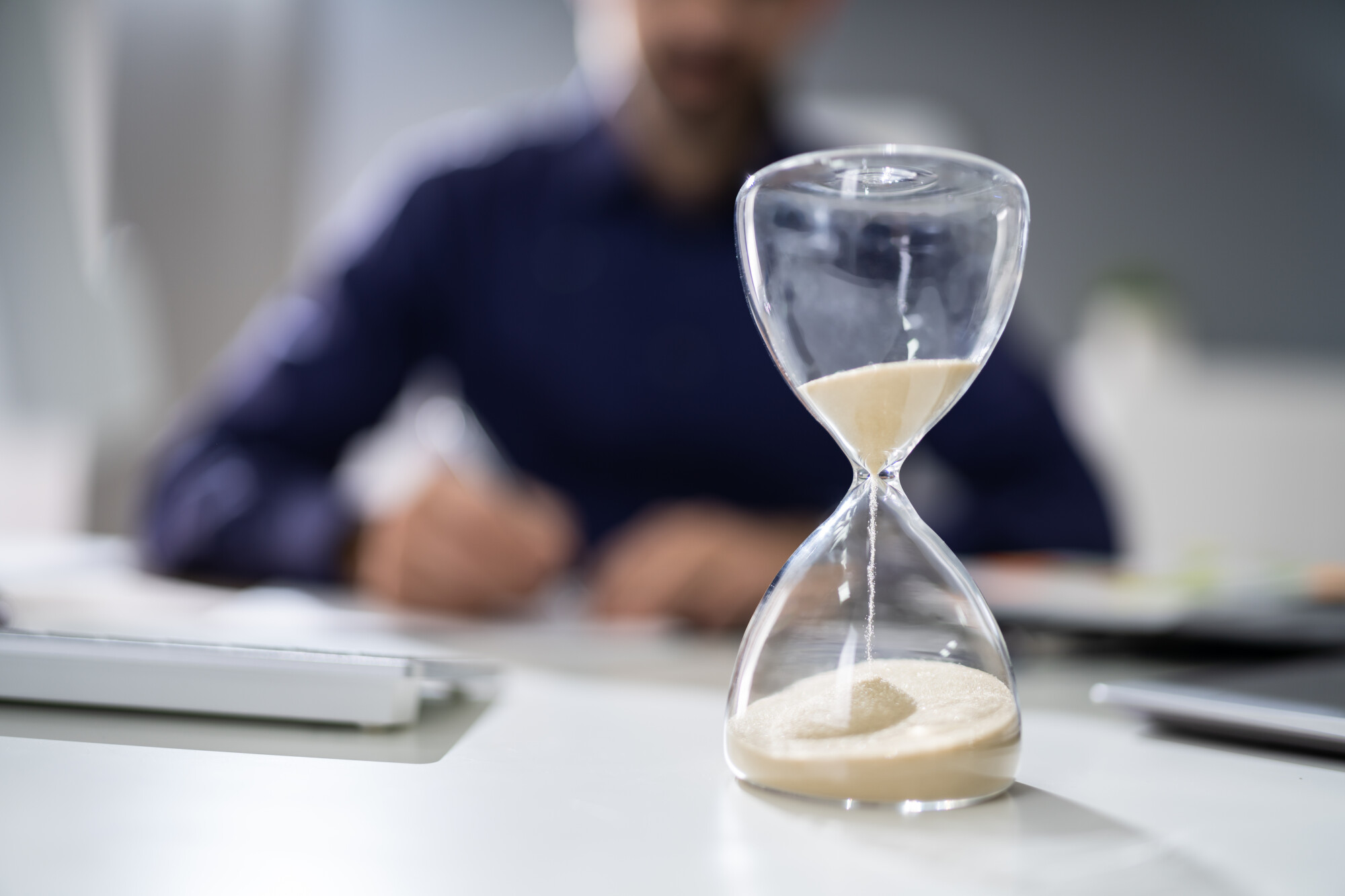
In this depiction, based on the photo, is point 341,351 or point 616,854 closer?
point 616,854

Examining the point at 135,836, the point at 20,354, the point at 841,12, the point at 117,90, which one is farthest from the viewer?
the point at 841,12

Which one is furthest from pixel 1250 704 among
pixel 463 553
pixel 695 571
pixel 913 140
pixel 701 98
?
pixel 913 140

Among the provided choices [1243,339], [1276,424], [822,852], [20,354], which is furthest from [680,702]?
[1243,339]

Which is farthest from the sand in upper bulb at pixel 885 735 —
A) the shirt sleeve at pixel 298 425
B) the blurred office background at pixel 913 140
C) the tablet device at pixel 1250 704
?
the blurred office background at pixel 913 140

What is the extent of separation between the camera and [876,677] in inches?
12.8

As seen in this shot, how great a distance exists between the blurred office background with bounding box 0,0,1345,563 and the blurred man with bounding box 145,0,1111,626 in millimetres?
848

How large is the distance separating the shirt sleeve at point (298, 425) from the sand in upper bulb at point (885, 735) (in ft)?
2.21

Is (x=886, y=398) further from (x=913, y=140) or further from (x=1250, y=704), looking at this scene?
(x=913, y=140)

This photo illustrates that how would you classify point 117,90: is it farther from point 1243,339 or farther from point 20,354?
point 1243,339

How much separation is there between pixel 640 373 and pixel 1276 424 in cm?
180

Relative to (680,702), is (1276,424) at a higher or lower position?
lower

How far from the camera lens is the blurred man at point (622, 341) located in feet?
3.73

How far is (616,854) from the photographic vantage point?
26cm

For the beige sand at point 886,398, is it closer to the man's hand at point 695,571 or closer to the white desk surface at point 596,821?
the white desk surface at point 596,821
